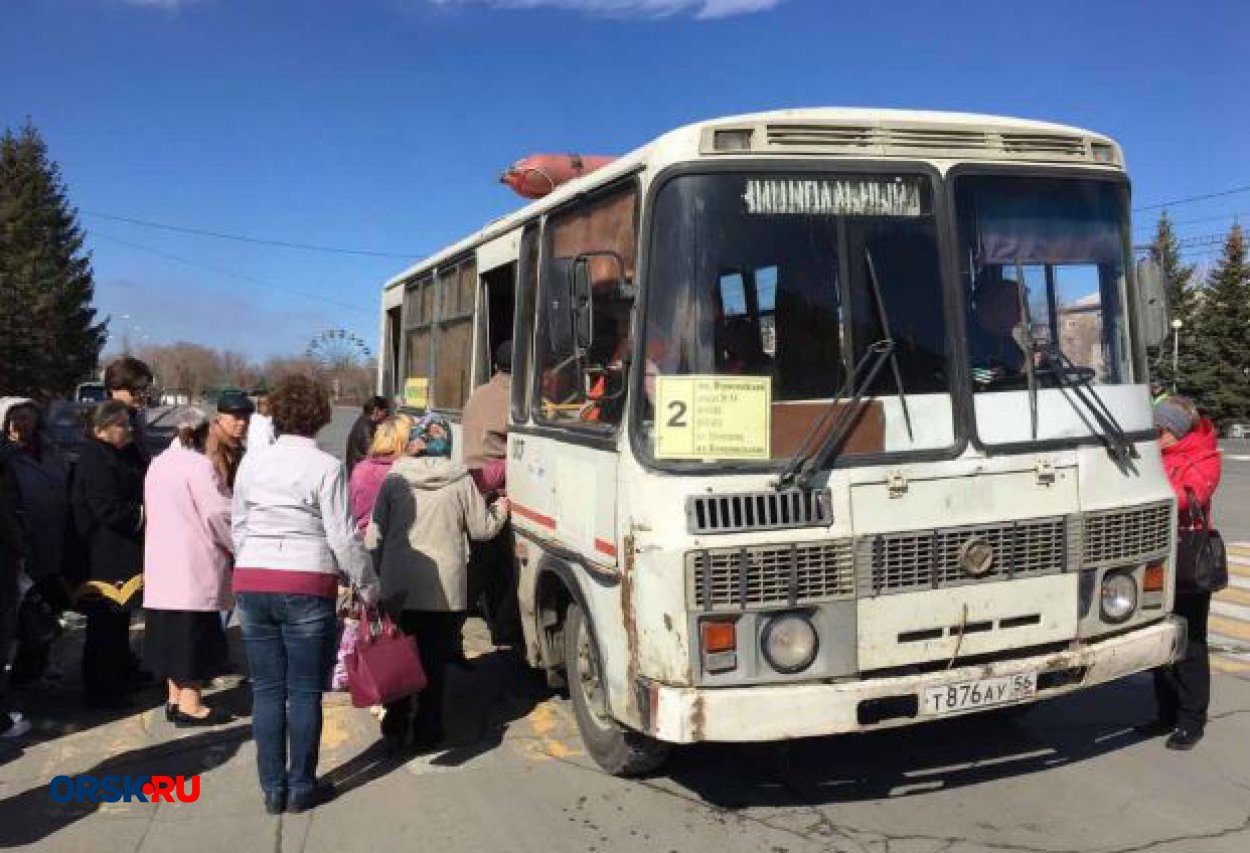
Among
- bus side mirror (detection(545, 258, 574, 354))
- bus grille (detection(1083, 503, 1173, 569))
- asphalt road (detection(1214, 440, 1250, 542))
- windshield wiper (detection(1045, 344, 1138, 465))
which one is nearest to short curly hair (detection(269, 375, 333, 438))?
bus side mirror (detection(545, 258, 574, 354))

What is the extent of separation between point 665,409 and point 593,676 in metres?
1.50

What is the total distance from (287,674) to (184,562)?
1.46 meters

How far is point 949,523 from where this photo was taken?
4090 millimetres

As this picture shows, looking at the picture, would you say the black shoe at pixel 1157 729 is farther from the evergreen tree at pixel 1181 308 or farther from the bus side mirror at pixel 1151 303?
the evergreen tree at pixel 1181 308

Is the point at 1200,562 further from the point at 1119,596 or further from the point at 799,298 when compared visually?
the point at 799,298

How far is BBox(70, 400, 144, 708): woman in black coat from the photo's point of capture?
5.74m

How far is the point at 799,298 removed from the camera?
409 centimetres

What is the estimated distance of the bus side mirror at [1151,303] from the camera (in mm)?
4730

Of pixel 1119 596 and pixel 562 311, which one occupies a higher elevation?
pixel 562 311

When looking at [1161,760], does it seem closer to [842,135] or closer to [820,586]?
[820,586]

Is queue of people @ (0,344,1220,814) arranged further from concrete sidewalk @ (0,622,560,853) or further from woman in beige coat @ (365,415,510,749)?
concrete sidewalk @ (0,622,560,853)

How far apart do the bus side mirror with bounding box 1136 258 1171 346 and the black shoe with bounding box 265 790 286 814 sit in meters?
4.34

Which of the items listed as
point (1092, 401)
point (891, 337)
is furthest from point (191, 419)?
point (1092, 401)

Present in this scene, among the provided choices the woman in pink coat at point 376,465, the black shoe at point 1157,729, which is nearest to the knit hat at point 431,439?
the woman in pink coat at point 376,465
